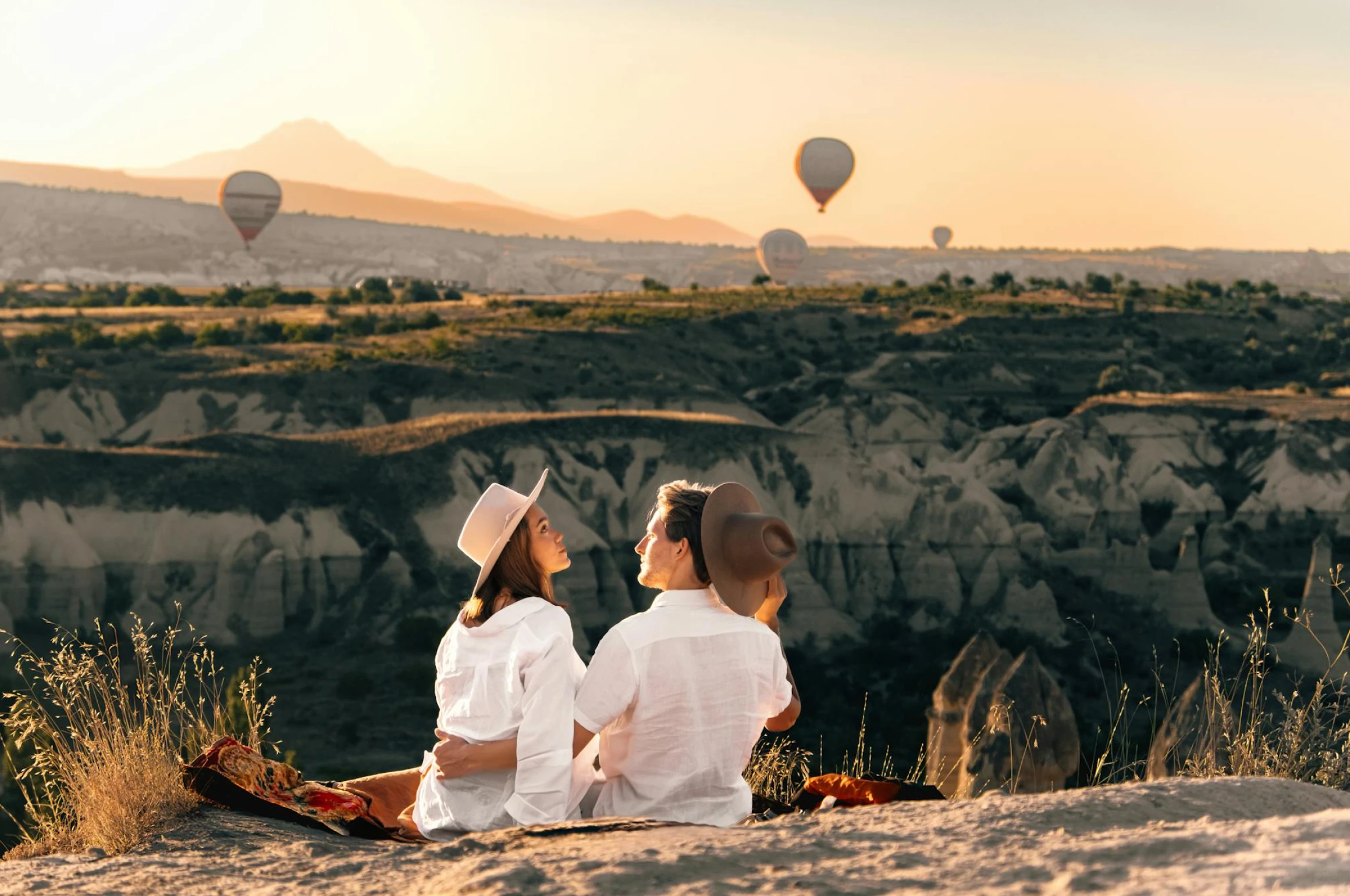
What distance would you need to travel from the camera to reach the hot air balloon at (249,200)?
11231 cm

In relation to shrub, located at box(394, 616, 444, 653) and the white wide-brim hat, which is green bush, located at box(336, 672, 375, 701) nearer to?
shrub, located at box(394, 616, 444, 653)

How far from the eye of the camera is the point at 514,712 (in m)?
5.90

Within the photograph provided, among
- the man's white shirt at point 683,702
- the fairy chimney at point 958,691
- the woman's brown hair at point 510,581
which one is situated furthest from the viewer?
the fairy chimney at point 958,691

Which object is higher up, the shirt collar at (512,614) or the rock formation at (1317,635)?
the shirt collar at (512,614)

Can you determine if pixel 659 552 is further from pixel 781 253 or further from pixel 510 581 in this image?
pixel 781 253

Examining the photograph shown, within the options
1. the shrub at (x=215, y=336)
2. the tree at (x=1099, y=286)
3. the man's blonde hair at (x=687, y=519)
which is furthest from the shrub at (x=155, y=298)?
the man's blonde hair at (x=687, y=519)

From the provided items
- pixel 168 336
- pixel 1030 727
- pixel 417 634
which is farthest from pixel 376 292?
pixel 1030 727

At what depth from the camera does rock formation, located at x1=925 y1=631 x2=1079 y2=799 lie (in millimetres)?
30562

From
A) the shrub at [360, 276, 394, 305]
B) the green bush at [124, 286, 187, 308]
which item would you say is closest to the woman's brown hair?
the shrub at [360, 276, 394, 305]

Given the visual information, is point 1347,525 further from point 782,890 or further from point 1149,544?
point 782,890

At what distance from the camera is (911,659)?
1861 inches

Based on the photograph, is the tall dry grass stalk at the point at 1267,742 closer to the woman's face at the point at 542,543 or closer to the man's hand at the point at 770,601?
the man's hand at the point at 770,601

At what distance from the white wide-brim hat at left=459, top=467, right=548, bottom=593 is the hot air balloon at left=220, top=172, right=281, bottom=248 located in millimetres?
109936

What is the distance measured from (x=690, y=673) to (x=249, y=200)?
11263cm
